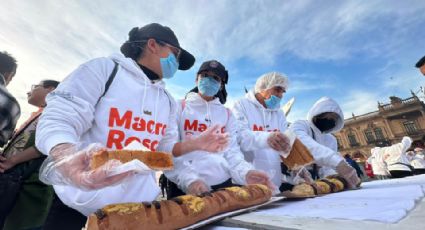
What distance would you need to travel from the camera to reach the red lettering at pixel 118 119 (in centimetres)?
138

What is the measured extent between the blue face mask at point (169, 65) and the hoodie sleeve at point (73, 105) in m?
0.47

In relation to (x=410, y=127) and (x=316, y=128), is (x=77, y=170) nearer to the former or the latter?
(x=316, y=128)

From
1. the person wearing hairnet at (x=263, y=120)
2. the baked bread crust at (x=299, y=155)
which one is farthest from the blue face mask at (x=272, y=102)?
the baked bread crust at (x=299, y=155)

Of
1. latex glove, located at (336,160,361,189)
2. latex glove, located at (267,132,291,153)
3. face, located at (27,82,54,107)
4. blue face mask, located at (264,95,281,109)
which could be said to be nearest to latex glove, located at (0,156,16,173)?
face, located at (27,82,54,107)

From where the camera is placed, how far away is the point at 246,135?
275 centimetres

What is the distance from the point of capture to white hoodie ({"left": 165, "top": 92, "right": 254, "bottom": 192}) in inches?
85.5

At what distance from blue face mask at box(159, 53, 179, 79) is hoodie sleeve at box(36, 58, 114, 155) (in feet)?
1.55

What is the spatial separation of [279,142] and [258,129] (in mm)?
811

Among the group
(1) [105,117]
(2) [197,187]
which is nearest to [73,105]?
(1) [105,117]

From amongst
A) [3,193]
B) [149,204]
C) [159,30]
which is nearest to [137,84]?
[159,30]

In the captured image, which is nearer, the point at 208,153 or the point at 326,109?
the point at 208,153

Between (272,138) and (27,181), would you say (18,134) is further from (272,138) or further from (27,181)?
(272,138)

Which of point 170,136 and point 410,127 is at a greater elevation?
point 410,127

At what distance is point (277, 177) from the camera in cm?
291
